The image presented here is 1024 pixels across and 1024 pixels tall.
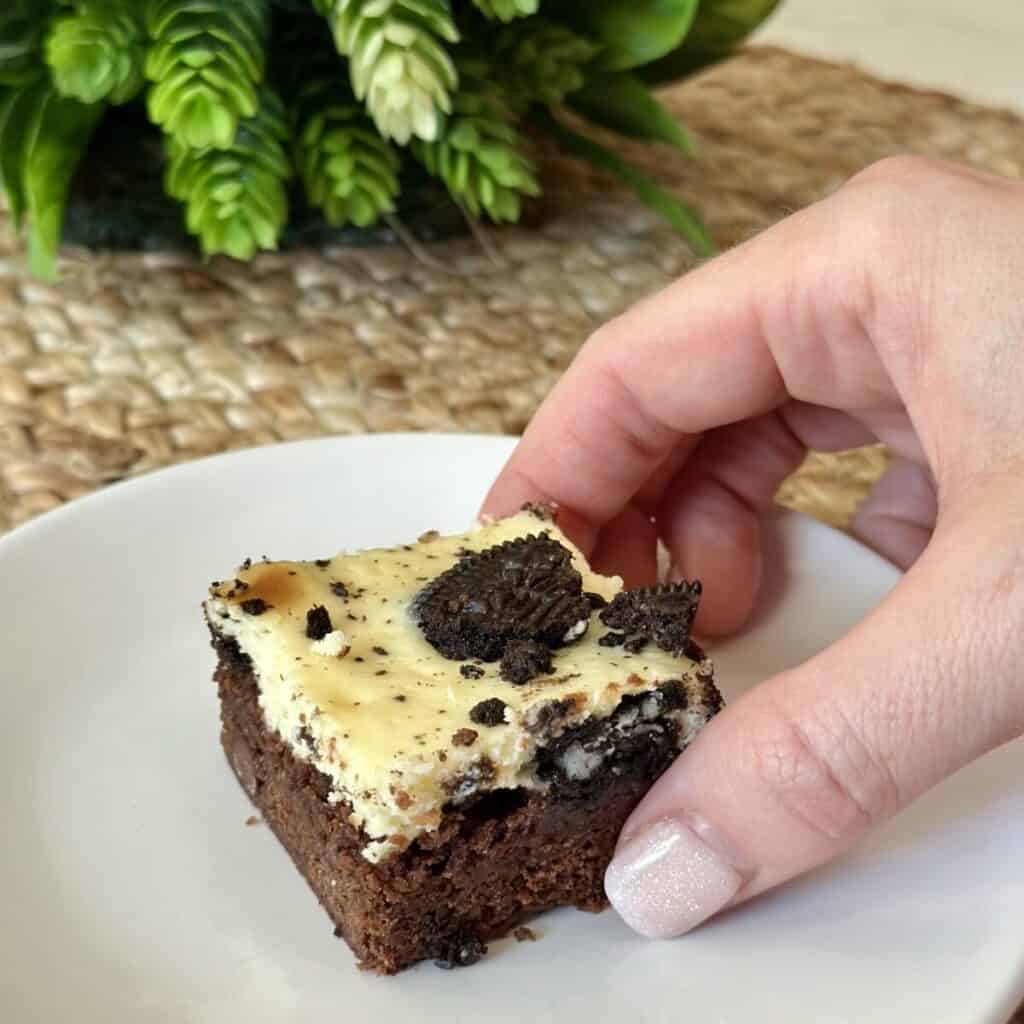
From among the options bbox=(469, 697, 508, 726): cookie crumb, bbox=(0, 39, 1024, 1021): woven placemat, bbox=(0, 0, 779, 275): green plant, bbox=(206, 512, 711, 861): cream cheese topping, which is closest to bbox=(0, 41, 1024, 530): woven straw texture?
bbox=(0, 39, 1024, 1021): woven placemat

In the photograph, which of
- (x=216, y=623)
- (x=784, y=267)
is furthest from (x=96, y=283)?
(x=784, y=267)

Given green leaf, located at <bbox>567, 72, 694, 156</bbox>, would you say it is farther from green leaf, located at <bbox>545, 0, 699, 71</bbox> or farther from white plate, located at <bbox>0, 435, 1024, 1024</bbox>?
white plate, located at <bbox>0, 435, 1024, 1024</bbox>

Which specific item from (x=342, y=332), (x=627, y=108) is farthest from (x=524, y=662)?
(x=627, y=108)

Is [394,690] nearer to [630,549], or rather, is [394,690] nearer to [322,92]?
[630,549]

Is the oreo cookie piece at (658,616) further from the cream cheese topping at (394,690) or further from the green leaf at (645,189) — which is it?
the green leaf at (645,189)

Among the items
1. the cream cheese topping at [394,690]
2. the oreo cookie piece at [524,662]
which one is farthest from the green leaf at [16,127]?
the oreo cookie piece at [524,662]

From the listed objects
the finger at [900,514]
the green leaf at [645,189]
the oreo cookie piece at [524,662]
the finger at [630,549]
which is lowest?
the finger at [630,549]
